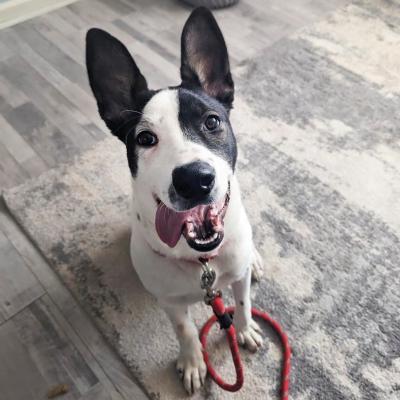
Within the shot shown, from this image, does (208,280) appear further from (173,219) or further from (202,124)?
(202,124)

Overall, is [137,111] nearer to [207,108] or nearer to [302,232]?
[207,108]

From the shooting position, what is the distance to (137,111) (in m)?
1.21

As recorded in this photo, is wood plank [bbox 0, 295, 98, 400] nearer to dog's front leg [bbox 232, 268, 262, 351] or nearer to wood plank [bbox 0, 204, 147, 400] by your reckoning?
wood plank [bbox 0, 204, 147, 400]

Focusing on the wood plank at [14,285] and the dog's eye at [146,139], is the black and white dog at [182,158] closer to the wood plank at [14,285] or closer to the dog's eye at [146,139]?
the dog's eye at [146,139]

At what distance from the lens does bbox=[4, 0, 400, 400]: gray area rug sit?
1.61 m

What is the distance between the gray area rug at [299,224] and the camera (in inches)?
63.6

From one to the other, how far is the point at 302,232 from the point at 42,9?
2766mm

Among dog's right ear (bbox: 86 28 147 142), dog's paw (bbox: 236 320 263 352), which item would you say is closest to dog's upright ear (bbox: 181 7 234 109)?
dog's right ear (bbox: 86 28 147 142)

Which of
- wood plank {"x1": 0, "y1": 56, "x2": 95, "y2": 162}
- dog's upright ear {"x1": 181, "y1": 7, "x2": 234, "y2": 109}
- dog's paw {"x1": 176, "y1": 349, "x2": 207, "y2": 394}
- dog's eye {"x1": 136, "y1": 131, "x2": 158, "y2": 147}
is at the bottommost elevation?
wood plank {"x1": 0, "y1": 56, "x2": 95, "y2": 162}

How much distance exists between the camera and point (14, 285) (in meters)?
1.90

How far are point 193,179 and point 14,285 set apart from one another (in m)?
1.25

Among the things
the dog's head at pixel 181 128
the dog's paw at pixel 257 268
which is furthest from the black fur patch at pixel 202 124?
the dog's paw at pixel 257 268

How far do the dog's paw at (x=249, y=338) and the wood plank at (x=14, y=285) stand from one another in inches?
33.2

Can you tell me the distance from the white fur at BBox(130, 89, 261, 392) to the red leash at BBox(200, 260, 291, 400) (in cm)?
5
